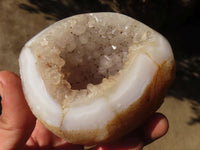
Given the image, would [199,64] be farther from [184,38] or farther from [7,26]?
[7,26]

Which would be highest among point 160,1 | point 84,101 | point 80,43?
point 80,43

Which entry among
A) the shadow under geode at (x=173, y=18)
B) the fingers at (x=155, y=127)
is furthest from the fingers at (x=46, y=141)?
the shadow under geode at (x=173, y=18)

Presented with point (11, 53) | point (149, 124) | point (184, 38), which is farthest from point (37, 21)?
point (149, 124)

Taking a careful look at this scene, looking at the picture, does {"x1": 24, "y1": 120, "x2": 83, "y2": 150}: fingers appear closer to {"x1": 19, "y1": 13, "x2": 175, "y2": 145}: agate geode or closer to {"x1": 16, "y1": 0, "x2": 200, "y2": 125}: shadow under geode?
{"x1": 19, "y1": 13, "x2": 175, "y2": 145}: agate geode

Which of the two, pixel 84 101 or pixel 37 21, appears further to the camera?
pixel 37 21

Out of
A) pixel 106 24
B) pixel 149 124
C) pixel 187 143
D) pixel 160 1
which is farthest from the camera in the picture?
pixel 160 1

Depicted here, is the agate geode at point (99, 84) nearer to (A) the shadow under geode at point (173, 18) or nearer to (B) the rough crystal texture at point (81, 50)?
(B) the rough crystal texture at point (81, 50)

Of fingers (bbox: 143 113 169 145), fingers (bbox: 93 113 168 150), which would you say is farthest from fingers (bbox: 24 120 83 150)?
fingers (bbox: 143 113 169 145)
